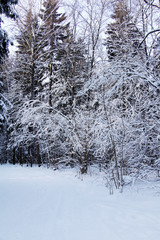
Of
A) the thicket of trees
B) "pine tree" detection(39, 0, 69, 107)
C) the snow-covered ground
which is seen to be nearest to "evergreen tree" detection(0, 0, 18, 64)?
→ the thicket of trees

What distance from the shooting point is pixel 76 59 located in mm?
10766

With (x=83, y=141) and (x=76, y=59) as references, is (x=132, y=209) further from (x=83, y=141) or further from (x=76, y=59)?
(x=76, y=59)

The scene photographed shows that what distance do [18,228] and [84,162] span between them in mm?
6002

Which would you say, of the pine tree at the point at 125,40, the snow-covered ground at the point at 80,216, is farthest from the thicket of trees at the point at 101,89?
the snow-covered ground at the point at 80,216

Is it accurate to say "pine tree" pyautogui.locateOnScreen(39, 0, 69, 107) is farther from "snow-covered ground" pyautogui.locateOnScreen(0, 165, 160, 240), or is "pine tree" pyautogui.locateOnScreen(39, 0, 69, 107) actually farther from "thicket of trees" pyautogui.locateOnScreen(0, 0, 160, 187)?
"snow-covered ground" pyautogui.locateOnScreen(0, 165, 160, 240)

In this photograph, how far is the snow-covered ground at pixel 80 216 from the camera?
252 cm

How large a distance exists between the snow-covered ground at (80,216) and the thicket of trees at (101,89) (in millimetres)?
1182

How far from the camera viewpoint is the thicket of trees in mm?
5054

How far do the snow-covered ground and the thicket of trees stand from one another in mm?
1182

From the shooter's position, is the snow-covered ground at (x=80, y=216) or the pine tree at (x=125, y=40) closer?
the snow-covered ground at (x=80, y=216)

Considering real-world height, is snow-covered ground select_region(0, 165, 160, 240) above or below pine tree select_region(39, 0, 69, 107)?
below

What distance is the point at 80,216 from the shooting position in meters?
3.24

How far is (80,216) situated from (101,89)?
3725 mm

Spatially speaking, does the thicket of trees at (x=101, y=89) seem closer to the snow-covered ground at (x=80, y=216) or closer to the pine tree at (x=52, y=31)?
the pine tree at (x=52, y=31)
